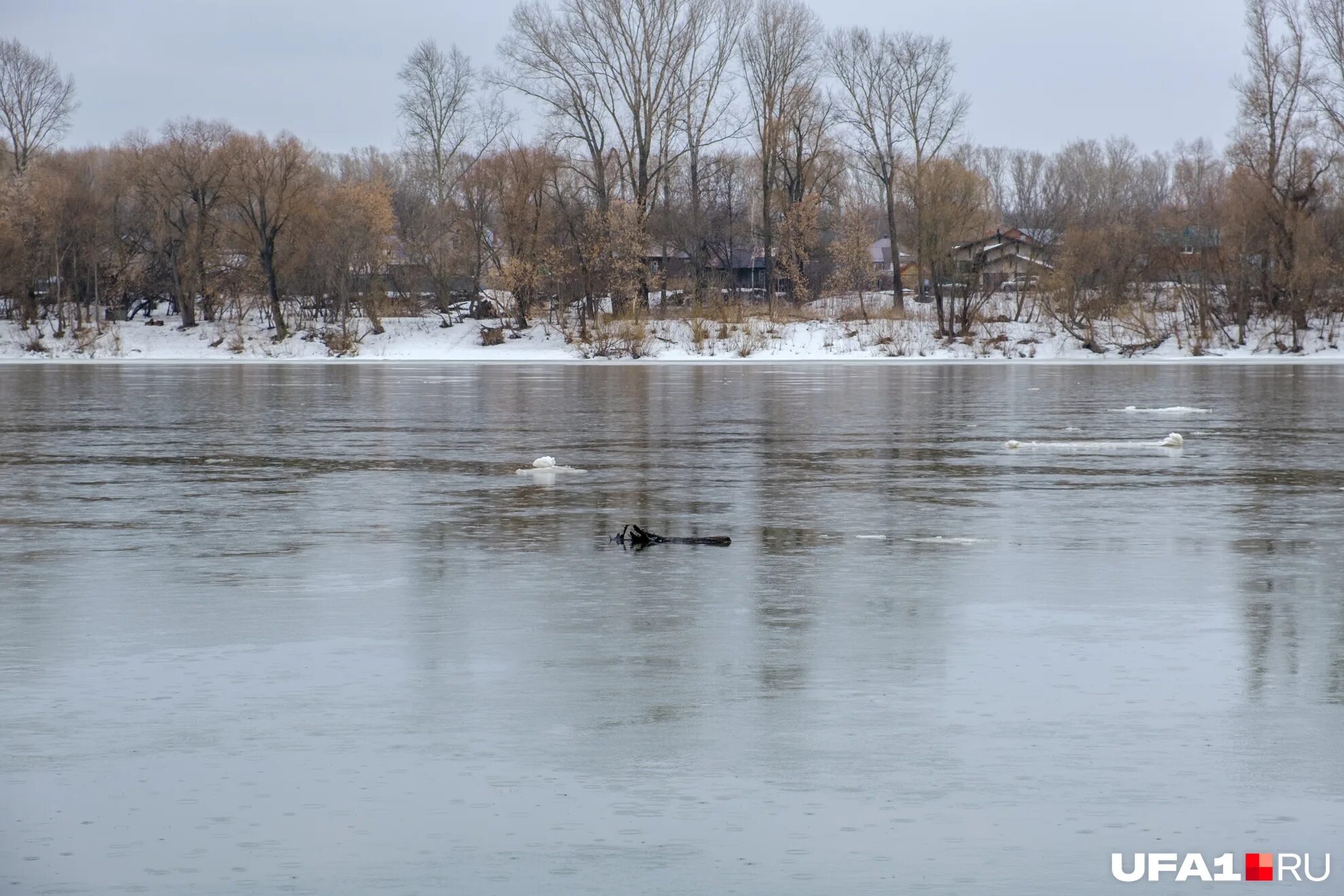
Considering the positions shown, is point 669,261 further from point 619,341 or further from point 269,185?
point 619,341

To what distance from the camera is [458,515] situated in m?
12.8

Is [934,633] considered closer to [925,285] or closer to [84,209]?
[84,209]

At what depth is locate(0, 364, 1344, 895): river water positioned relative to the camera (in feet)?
15.9

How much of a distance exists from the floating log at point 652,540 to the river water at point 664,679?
0.55ft

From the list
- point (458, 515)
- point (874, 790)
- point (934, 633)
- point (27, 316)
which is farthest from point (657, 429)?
point (27, 316)

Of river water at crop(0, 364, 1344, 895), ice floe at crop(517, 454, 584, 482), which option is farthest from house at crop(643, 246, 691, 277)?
river water at crop(0, 364, 1344, 895)

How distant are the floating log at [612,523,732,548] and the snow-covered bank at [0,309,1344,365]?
2026 inches

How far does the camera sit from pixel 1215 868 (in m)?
4.62

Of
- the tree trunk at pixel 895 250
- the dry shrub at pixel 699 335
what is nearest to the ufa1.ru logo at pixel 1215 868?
the dry shrub at pixel 699 335

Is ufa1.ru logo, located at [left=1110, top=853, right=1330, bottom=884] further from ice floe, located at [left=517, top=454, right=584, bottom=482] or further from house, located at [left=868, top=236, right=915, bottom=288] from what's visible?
house, located at [left=868, top=236, right=915, bottom=288]

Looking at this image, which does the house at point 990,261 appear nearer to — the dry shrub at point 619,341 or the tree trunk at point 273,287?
the dry shrub at point 619,341

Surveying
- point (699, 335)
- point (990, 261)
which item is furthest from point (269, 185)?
point (990, 261)

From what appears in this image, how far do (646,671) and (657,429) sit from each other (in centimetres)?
1604

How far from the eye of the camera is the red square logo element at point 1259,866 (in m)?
4.58
